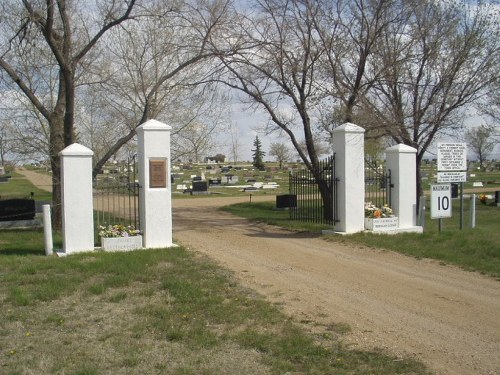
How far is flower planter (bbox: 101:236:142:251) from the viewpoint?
11.3 m

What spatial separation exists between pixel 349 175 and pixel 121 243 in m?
5.53

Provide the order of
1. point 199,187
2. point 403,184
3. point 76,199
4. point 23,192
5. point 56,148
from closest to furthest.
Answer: point 76,199, point 403,184, point 56,148, point 23,192, point 199,187

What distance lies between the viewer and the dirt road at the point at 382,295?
6.05 metres

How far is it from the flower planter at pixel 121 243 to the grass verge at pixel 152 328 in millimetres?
1346

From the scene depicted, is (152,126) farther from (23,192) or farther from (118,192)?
(23,192)

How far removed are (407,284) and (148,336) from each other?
171 inches

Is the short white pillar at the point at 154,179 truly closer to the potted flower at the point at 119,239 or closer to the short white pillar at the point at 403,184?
the potted flower at the point at 119,239

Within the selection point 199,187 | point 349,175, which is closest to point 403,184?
point 349,175

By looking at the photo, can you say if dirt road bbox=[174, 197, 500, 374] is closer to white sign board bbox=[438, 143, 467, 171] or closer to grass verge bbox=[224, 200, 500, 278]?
grass verge bbox=[224, 200, 500, 278]

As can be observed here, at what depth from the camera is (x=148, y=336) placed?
6.36 m

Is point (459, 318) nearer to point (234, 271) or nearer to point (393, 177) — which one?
point (234, 271)

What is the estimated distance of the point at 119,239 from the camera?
11406mm

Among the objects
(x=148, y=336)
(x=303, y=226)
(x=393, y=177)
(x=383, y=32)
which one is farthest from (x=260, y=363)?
(x=383, y=32)

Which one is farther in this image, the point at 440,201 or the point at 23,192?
the point at 23,192
